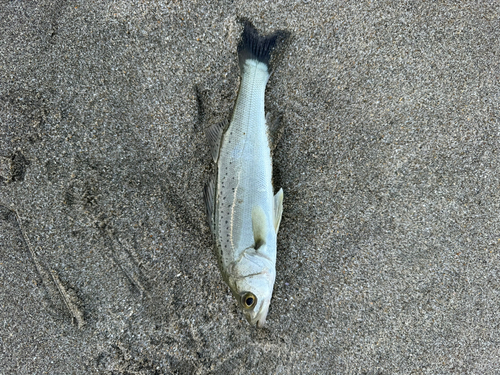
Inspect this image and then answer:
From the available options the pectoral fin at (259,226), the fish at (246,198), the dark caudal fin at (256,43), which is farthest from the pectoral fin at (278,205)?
the dark caudal fin at (256,43)

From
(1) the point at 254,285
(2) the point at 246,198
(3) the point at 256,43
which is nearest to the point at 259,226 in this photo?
(2) the point at 246,198

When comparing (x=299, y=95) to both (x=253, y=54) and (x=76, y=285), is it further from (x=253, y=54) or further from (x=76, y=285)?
(x=76, y=285)

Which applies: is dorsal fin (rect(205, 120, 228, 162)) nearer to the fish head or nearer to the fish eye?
the fish head

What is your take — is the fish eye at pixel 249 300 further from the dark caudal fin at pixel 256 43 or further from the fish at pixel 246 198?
the dark caudal fin at pixel 256 43

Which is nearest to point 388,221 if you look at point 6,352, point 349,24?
point 349,24

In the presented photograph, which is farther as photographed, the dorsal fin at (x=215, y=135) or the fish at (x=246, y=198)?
the dorsal fin at (x=215, y=135)

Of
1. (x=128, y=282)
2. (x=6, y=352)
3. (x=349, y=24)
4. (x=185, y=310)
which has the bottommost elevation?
(x=6, y=352)

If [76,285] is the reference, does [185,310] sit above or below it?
below

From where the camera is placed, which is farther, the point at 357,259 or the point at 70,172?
the point at 357,259
